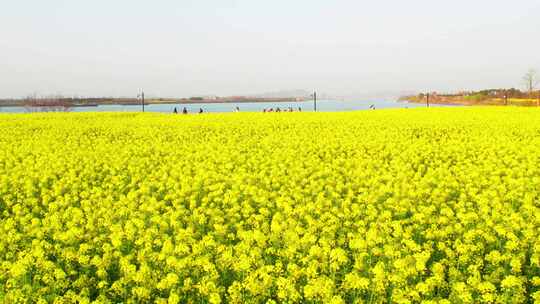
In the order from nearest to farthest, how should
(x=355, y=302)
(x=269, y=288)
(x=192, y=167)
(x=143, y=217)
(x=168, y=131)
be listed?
1. (x=355, y=302)
2. (x=269, y=288)
3. (x=143, y=217)
4. (x=192, y=167)
5. (x=168, y=131)

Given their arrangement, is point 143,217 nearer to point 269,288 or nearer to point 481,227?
point 269,288

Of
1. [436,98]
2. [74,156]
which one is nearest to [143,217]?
[74,156]

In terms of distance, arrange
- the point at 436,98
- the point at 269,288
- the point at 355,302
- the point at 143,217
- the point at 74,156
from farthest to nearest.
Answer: the point at 436,98
the point at 74,156
the point at 143,217
the point at 269,288
the point at 355,302

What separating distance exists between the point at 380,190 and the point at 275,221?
12.5ft

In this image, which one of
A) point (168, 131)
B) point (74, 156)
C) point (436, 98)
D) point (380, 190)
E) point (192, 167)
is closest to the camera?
point (380, 190)

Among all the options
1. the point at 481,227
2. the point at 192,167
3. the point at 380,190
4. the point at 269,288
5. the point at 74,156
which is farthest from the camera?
the point at 74,156

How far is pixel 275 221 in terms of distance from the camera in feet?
29.8

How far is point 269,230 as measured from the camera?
29.9 feet

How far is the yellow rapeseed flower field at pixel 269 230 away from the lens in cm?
654

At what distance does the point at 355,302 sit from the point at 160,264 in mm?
2854

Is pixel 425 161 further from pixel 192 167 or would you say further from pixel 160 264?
pixel 160 264

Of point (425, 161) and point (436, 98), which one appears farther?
point (436, 98)

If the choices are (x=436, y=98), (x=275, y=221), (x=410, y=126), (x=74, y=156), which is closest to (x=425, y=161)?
(x=275, y=221)

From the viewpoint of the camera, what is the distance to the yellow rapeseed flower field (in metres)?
6.54
